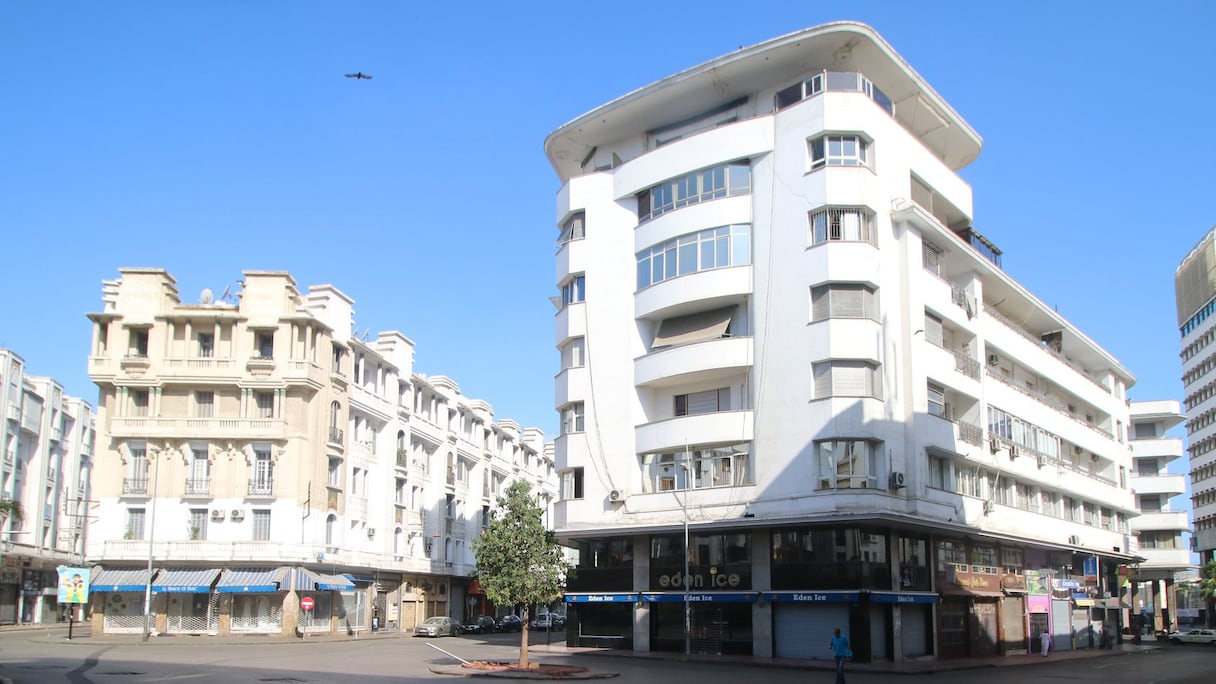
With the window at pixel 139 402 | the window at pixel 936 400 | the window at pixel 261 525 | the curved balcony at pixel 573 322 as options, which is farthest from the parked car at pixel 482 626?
the window at pixel 936 400

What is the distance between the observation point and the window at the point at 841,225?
137ft

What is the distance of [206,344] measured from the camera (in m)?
59.8

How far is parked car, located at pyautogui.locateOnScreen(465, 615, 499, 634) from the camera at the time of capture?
230 feet

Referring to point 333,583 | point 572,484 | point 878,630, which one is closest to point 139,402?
point 333,583

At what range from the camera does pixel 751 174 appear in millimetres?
44500

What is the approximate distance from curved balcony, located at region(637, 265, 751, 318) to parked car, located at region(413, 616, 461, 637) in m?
28.8

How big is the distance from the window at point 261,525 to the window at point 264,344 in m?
8.70

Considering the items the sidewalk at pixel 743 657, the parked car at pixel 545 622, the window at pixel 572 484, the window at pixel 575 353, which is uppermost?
the window at pixel 575 353

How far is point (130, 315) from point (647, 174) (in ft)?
104

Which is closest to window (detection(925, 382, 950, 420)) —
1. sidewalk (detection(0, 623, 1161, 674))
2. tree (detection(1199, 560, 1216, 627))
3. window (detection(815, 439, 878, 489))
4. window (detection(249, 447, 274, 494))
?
window (detection(815, 439, 878, 489))

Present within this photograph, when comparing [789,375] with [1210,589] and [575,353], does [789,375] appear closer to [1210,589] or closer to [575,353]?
[575,353]

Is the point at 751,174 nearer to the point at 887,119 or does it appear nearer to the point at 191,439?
the point at 887,119

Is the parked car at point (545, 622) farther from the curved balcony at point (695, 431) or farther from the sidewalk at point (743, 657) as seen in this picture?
the curved balcony at point (695, 431)

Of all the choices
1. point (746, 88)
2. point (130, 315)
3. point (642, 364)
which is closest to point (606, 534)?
point (642, 364)
